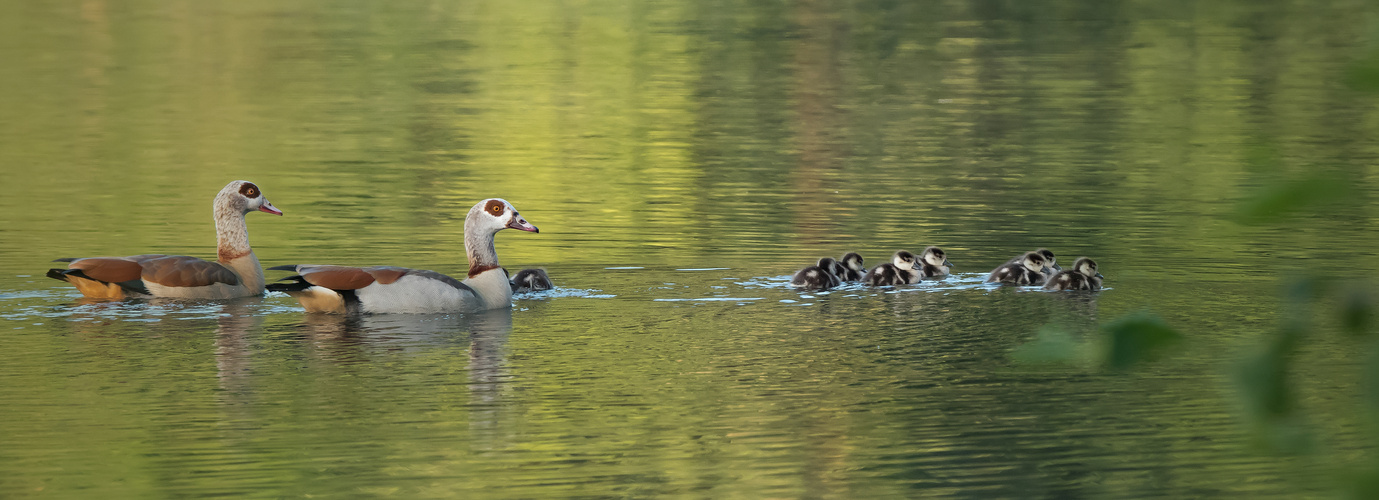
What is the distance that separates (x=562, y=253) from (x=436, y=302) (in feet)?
10.5

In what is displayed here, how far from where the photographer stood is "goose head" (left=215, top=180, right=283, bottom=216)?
13.4m

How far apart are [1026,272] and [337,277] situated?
5284 millimetres

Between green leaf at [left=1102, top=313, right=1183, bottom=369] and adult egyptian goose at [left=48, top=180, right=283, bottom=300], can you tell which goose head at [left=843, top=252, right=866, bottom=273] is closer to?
adult egyptian goose at [left=48, top=180, right=283, bottom=300]

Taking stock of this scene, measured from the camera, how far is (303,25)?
46438 mm

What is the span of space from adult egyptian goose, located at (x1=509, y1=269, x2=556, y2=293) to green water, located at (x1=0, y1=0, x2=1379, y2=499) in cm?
10

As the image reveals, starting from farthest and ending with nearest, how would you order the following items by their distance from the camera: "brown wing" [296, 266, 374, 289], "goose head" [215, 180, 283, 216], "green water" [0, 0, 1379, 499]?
"goose head" [215, 180, 283, 216] → "brown wing" [296, 266, 374, 289] → "green water" [0, 0, 1379, 499]

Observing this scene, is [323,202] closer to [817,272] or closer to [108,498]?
[817,272]

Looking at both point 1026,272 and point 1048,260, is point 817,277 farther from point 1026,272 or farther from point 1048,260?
point 1048,260

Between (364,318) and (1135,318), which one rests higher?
(1135,318)

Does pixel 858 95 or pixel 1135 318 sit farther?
pixel 858 95

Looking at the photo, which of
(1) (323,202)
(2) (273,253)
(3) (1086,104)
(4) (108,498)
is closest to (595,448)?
(4) (108,498)

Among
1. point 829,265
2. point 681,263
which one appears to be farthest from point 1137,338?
point 681,263

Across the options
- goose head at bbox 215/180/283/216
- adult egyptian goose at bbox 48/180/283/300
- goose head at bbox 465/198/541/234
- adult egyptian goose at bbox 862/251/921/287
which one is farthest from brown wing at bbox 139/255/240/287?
adult egyptian goose at bbox 862/251/921/287

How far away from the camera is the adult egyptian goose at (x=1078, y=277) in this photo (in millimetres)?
12664
